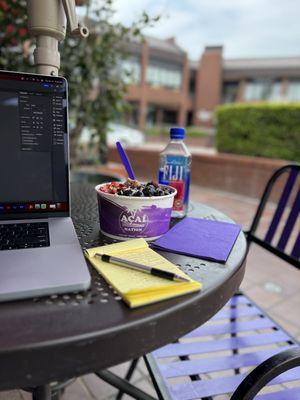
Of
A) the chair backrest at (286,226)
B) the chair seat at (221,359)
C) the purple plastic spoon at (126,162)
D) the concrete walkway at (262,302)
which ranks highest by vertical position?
the purple plastic spoon at (126,162)

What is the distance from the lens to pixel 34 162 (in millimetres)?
842

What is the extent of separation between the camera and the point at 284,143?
4.94 m

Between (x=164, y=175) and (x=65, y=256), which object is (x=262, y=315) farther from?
(x=65, y=256)

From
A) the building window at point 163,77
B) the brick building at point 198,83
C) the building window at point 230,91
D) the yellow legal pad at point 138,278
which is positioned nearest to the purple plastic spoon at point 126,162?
the yellow legal pad at point 138,278

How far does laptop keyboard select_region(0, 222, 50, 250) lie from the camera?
716mm

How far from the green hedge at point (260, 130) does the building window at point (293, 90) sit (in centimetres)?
1963

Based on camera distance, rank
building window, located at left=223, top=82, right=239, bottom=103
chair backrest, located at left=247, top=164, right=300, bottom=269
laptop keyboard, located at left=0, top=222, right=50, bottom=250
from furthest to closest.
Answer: building window, located at left=223, top=82, right=239, bottom=103, chair backrest, located at left=247, top=164, right=300, bottom=269, laptop keyboard, located at left=0, top=222, right=50, bottom=250

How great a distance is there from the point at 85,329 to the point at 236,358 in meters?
0.77

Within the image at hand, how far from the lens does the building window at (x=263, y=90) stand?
23.3 m

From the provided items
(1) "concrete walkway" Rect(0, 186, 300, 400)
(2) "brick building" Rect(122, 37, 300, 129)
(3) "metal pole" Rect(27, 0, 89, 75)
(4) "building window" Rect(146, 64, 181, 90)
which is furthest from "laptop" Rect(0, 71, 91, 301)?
(4) "building window" Rect(146, 64, 181, 90)

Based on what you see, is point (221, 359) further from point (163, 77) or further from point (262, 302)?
point (163, 77)

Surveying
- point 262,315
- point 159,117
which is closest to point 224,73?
point 159,117

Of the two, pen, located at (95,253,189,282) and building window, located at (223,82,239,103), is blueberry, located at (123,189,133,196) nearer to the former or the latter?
pen, located at (95,253,189,282)

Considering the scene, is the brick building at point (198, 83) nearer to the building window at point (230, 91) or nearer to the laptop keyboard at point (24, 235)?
the building window at point (230, 91)
